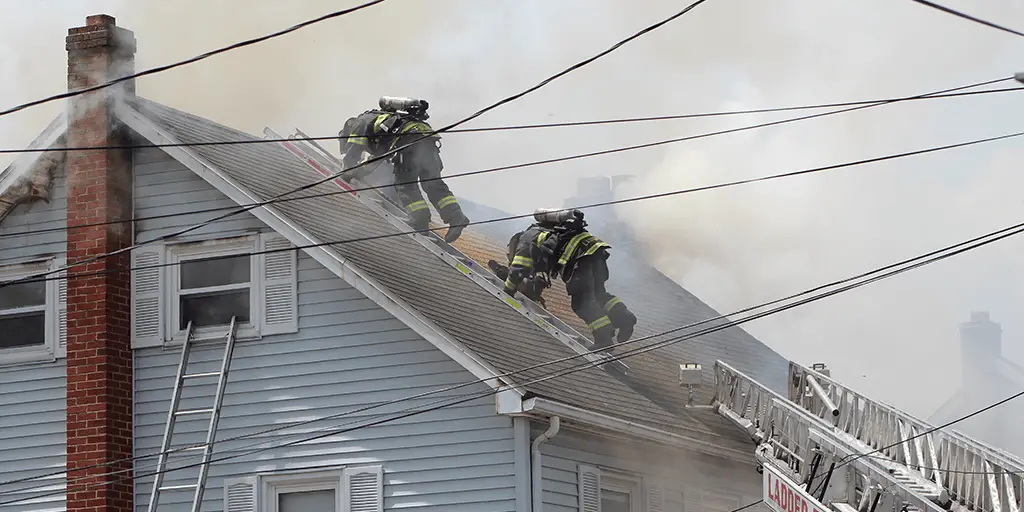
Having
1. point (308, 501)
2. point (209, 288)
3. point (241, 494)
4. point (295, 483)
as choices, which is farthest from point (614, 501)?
point (209, 288)

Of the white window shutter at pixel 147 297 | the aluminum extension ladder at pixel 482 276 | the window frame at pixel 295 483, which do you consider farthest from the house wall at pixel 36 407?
the aluminum extension ladder at pixel 482 276

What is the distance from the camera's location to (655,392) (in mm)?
15766

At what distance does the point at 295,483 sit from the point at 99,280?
8.84ft

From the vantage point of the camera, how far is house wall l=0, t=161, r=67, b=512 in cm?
1411

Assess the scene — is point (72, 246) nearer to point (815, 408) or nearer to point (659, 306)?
point (815, 408)

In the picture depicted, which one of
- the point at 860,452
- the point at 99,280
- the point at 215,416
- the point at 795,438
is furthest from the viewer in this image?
the point at 795,438

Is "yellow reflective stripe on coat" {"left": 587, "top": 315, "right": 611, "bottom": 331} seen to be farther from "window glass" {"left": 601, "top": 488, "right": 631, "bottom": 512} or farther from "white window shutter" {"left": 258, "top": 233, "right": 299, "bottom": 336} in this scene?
"white window shutter" {"left": 258, "top": 233, "right": 299, "bottom": 336}

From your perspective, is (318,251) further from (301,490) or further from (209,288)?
(301,490)

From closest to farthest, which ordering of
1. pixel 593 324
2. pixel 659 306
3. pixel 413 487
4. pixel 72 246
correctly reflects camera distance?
pixel 413 487
pixel 72 246
pixel 593 324
pixel 659 306

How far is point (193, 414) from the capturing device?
44.4 feet

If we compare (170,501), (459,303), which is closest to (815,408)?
(459,303)

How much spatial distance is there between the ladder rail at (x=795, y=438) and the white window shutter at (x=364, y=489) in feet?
12.5

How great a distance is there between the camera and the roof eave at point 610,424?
1234 cm

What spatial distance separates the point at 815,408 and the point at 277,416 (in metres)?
5.25
